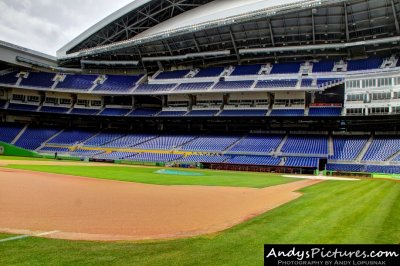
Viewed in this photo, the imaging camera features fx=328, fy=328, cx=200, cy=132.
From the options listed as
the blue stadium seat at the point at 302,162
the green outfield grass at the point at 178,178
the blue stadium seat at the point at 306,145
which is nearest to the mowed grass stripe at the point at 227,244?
the green outfield grass at the point at 178,178

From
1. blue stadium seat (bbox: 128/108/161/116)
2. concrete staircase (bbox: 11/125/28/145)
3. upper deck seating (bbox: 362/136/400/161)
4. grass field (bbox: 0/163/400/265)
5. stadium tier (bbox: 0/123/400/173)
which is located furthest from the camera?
blue stadium seat (bbox: 128/108/161/116)

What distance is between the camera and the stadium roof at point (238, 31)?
176ft

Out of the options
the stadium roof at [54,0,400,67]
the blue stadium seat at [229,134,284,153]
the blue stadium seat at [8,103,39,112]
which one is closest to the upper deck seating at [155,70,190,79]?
the stadium roof at [54,0,400,67]

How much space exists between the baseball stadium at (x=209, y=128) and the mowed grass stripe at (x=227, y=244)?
0.39 ft

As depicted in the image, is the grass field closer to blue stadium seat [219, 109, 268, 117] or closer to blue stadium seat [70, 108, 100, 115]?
blue stadium seat [219, 109, 268, 117]

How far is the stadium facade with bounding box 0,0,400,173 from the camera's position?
51750mm

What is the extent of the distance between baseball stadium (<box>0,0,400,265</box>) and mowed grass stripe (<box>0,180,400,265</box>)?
12 centimetres

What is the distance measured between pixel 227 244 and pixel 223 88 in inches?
2177

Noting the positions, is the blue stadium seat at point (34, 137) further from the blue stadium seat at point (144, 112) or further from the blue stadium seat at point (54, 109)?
the blue stadium seat at point (144, 112)

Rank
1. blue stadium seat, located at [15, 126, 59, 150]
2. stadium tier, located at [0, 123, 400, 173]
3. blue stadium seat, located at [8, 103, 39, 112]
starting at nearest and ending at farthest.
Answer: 1. stadium tier, located at [0, 123, 400, 173]
2. blue stadium seat, located at [15, 126, 59, 150]
3. blue stadium seat, located at [8, 103, 39, 112]

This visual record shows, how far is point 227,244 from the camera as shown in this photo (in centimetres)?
838

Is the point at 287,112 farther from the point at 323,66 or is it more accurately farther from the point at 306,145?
the point at 323,66

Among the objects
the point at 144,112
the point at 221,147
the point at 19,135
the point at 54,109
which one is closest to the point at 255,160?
the point at 221,147

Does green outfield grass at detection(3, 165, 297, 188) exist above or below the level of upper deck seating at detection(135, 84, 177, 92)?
below
